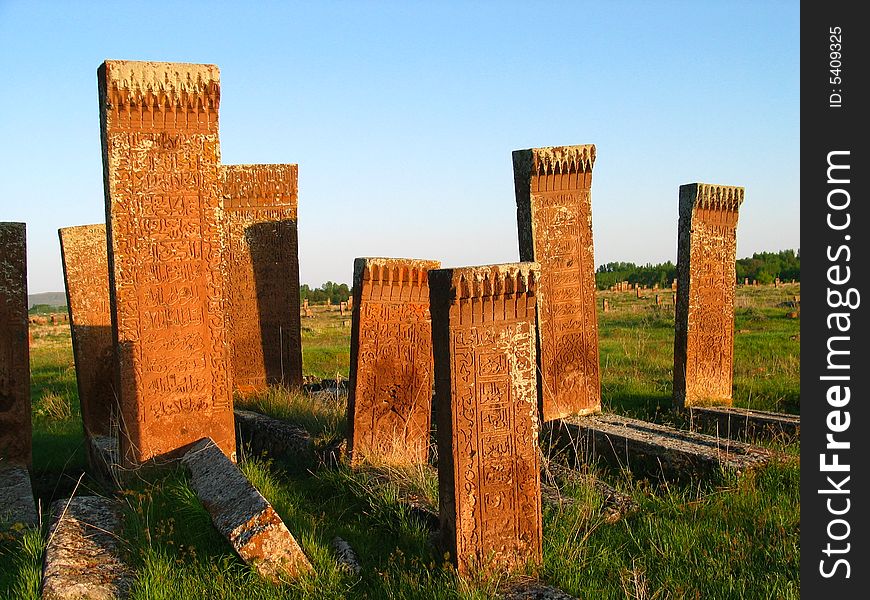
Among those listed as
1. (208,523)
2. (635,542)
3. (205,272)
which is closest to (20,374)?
(205,272)

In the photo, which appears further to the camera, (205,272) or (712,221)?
(712,221)

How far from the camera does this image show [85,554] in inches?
195

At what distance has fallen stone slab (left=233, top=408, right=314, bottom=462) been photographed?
7.79 meters

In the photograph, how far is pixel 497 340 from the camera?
16.0ft

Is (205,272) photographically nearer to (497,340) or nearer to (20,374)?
(20,374)

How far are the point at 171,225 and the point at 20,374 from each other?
2.44 meters

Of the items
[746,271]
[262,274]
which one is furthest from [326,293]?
[262,274]

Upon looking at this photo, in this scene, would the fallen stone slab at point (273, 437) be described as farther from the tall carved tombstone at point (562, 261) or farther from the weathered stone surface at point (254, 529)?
the tall carved tombstone at point (562, 261)

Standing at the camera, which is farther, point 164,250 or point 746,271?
point 746,271

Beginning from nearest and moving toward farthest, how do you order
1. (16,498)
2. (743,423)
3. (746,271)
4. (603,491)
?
1. (603,491)
2. (16,498)
3. (743,423)
4. (746,271)

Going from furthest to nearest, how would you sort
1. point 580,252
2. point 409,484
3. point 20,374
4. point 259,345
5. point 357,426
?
point 259,345, point 580,252, point 20,374, point 357,426, point 409,484

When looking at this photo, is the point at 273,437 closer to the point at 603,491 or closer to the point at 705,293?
the point at 603,491

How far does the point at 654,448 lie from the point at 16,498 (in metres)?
5.27

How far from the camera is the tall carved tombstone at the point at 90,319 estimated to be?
852 cm
